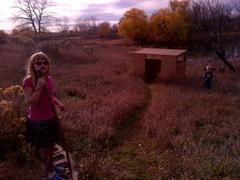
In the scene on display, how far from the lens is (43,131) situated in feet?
13.3

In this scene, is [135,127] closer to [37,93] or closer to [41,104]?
[41,104]

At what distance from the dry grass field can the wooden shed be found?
7.41 ft

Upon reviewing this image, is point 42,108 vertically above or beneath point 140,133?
above

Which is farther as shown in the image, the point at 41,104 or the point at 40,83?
the point at 41,104

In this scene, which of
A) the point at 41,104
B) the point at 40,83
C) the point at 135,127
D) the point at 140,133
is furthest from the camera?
the point at 135,127

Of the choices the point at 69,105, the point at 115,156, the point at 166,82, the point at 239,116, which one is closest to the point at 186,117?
the point at 239,116

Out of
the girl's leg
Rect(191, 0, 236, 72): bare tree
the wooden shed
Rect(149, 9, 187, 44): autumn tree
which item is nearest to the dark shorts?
the girl's leg

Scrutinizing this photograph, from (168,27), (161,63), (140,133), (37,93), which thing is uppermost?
(168,27)

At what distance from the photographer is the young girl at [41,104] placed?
12.5 feet

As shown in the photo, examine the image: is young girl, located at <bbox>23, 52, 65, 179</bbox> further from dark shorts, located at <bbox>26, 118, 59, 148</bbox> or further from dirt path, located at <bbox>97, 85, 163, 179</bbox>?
dirt path, located at <bbox>97, 85, 163, 179</bbox>

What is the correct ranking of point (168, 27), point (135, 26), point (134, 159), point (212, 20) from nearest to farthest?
point (134, 159), point (212, 20), point (168, 27), point (135, 26)

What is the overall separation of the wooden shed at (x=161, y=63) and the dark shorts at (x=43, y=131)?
976 centimetres

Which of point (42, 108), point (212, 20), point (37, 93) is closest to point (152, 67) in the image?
point (212, 20)

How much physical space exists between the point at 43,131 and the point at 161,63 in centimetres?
1048
